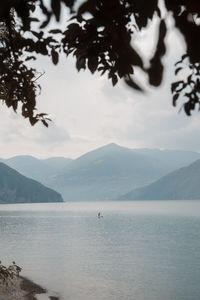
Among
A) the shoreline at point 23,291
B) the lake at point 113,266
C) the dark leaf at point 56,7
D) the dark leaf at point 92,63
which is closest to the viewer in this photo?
the dark leaf at point 56,7

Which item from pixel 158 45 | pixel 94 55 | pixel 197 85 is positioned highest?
pixel 197 85

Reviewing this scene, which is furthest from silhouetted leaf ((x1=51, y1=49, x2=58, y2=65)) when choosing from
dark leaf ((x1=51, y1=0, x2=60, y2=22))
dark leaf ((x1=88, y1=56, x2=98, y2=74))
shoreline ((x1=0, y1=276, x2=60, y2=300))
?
shoreline ((x1=0, y1=276, x2=60, y2=300))

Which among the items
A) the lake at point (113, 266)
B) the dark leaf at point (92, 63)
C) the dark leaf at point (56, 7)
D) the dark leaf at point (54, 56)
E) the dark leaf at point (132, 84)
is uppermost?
→ the dark leaf at point (54, 56)

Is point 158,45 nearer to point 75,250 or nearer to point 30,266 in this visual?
point 30,266

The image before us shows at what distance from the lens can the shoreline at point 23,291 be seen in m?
35.4

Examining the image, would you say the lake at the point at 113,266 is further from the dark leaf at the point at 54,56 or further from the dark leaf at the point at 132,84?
the dark leaf at the point at 132,84

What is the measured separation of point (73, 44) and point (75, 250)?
8027 cm

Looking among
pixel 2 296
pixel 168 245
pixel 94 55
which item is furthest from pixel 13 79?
pixel 168 245

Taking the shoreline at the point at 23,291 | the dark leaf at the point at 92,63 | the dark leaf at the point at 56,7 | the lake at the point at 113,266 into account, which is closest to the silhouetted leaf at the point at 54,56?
the dark leaf at the point at 92,63

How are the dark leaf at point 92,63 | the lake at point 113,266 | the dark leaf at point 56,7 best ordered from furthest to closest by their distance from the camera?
1. the lake at point 113,266
2. the dark leaf at point 92,63
3. the dark leaf at point 56,7

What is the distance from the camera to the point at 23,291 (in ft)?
129

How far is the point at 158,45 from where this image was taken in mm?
1186

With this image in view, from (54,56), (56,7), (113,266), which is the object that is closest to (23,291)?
(113,266)

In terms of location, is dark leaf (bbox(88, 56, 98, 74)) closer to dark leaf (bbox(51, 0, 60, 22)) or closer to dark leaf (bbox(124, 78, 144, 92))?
dark leaf (bbox(51, 0, 60, 22))
